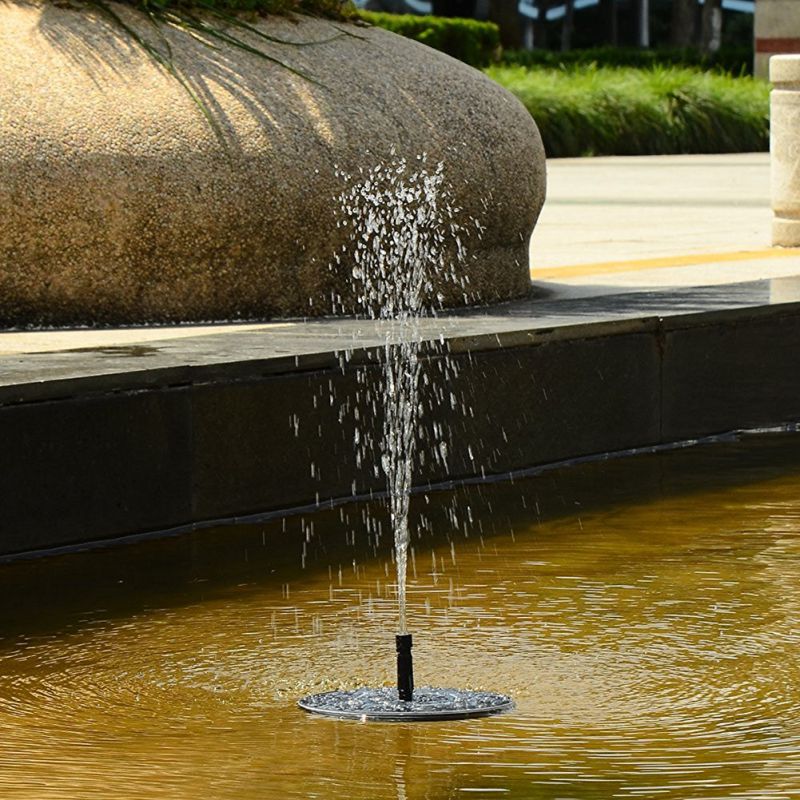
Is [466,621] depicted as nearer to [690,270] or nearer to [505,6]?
[690,270]

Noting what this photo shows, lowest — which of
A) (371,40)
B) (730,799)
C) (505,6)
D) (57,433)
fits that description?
(730,799)

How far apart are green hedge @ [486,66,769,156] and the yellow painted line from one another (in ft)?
49.1

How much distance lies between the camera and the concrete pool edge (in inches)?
229

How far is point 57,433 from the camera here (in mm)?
5801

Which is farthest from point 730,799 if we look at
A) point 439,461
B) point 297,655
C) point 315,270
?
point 315,270

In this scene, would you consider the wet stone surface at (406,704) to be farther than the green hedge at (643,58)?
No

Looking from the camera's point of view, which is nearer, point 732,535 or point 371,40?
point 732,535

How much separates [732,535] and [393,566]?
99cm

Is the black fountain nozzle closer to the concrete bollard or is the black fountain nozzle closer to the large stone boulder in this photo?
the large stone boulder

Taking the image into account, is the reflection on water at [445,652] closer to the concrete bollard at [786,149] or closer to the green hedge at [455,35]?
the concrete bollard at [786,149]

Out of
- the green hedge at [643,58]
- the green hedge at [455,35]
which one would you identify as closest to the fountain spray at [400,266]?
the green hedge at [455,35]

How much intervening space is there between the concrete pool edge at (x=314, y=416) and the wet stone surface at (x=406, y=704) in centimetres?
166

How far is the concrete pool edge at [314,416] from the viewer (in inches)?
229

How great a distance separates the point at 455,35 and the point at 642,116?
9.24 meters
